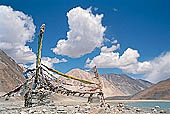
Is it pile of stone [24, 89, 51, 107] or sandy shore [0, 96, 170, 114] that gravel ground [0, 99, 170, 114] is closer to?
sandy shore [0, 96, 170, 114]

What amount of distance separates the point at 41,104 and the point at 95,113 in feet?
23.9

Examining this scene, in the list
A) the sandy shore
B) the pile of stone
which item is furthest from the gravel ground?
the pile of stone

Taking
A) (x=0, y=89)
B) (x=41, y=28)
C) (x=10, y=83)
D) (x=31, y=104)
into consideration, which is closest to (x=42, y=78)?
(x=31, y=104)

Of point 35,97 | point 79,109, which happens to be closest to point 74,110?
point 79,109

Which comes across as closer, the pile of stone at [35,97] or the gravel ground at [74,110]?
the gravel ground at [74,110]

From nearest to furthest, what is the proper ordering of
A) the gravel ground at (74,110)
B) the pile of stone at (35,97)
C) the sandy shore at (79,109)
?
the gravel ground at (74,110) → the sandy shore at (79,109) → the pile of stone at (35,97)

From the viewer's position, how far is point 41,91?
17.9 meters

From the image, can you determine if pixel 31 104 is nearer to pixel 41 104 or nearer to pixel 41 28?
pixel 41 104

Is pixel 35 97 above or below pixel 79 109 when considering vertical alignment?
above

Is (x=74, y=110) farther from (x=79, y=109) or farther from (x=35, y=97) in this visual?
(x=35, y=97)

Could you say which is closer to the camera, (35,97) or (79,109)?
(79,109)

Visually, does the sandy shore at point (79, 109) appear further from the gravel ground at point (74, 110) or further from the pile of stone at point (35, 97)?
the pile of stone at point (35, 97)

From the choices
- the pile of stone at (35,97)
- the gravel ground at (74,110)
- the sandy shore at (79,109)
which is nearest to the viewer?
the gravel ground at (74,110)

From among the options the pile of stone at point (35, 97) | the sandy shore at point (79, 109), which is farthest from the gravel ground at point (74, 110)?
the pile of stone at point (35, 97)
